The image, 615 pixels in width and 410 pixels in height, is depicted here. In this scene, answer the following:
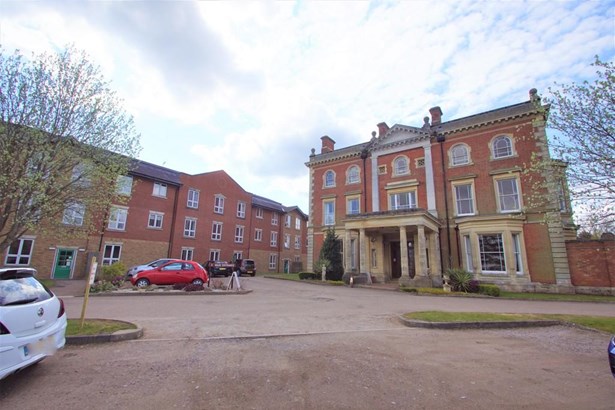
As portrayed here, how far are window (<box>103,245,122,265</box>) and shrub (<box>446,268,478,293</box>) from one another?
25.9m

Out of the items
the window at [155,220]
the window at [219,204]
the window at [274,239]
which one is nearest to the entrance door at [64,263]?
the window at [155,220]

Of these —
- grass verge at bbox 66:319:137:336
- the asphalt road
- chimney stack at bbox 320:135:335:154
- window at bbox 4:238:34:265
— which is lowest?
the asphalt road

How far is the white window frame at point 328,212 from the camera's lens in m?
27.9

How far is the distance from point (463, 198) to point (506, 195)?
104 inches

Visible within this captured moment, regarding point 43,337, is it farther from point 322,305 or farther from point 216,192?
point 216,192

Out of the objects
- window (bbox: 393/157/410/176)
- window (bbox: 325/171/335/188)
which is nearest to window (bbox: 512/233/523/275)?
window (bbox: 393/157/410/176)

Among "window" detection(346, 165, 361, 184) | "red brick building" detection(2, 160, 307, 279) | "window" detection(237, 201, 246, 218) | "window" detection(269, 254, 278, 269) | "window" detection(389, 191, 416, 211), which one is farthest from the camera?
"window" detection(269, 254, 278, 269)

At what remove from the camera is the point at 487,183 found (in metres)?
20.7

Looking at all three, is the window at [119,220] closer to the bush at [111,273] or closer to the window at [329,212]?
the bush at [111,273]

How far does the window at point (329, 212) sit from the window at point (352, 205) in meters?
1.60

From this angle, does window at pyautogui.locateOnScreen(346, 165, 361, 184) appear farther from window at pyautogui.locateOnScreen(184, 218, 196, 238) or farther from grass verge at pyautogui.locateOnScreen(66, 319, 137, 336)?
grass verge at pyautogui.locateOnScreen(66, 319, 137, 336)

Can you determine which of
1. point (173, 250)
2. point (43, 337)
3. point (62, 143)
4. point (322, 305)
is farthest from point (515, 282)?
point (173, 250)

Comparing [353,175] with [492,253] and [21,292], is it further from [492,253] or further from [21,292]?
[21,292]

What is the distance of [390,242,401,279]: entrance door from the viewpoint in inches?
930
